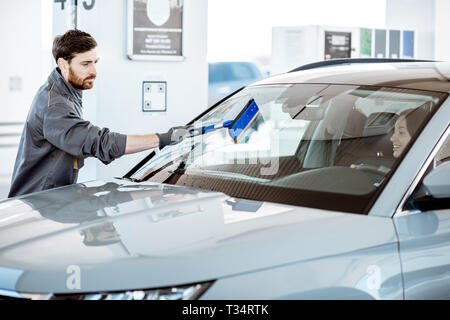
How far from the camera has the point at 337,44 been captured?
10.2 m

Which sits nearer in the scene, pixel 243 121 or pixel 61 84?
pixel 243 121

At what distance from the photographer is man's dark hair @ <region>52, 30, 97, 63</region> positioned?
11.8ft

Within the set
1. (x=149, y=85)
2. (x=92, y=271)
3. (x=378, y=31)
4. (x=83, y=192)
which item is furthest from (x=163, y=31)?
(x=378, y=31)

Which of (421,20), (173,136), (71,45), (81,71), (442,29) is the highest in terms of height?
(421,20)

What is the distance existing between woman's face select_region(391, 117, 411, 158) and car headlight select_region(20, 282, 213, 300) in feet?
2.92

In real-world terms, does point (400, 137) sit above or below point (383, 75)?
below

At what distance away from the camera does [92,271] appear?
184cm

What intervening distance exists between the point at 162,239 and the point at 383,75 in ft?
4.15

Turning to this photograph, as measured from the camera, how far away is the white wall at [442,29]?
448 inches

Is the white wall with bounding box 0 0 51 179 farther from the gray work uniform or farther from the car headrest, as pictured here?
the car headrest

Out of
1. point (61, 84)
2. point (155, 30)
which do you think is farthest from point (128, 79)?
point (61, 84)

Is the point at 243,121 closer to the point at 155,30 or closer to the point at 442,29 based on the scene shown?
the point at 155,30

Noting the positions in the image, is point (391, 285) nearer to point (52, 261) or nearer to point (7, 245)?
point (52, 261)
